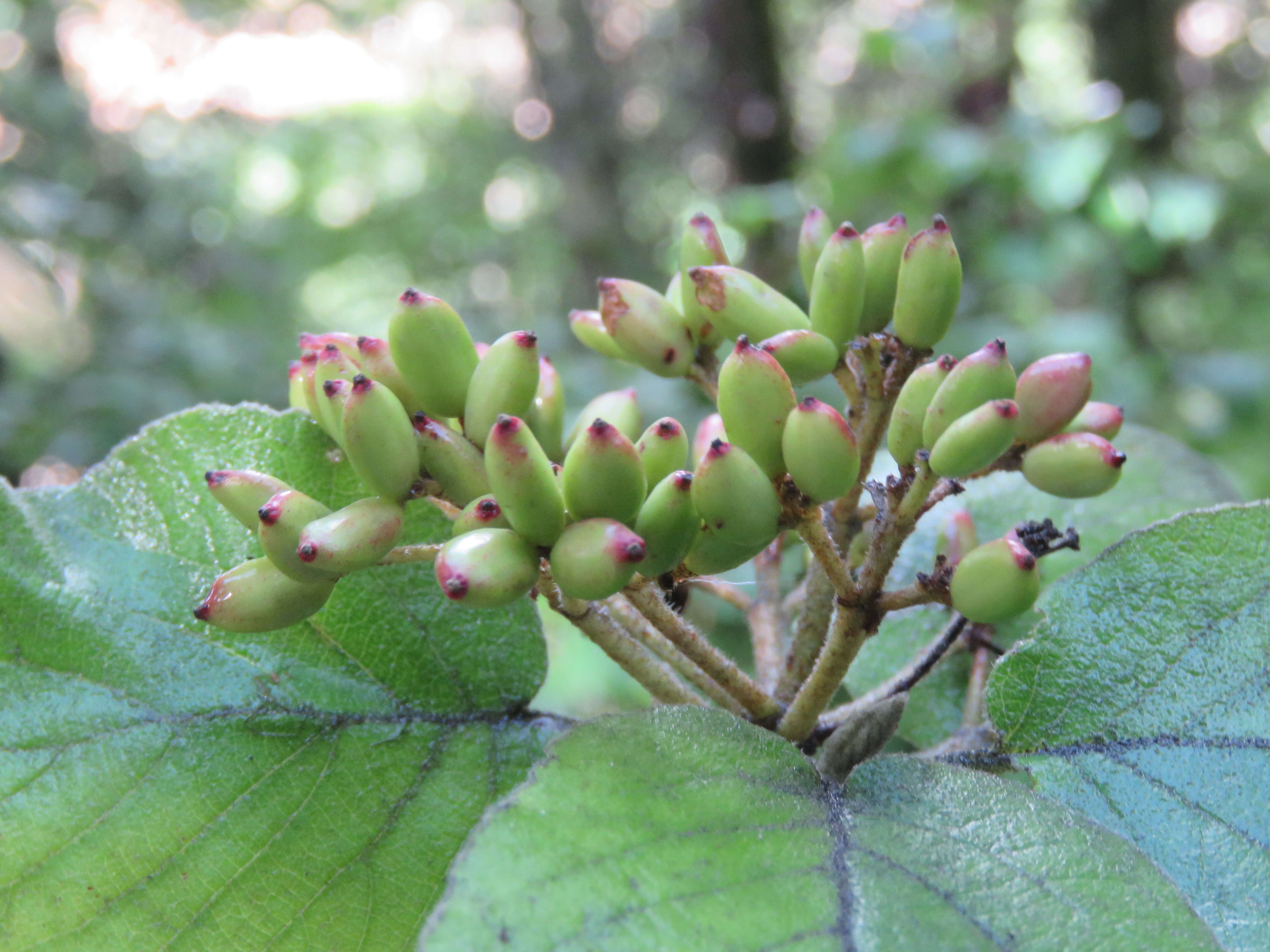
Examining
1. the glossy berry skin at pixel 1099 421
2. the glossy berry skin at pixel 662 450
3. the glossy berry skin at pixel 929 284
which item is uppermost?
the glossy berry skin at pixel 929 284

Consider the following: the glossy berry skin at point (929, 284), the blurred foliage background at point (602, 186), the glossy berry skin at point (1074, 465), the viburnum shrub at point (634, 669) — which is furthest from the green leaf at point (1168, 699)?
the blurred foliage background at point (602, 186)

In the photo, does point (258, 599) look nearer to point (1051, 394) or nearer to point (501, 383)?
point (501, 383)

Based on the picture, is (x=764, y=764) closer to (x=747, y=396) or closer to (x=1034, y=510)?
(x=747, y=396)

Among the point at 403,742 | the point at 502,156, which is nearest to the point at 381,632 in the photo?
the point at 403,742

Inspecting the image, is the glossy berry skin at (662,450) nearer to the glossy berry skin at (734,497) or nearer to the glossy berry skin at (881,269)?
the glossy berry skin at (734,497)

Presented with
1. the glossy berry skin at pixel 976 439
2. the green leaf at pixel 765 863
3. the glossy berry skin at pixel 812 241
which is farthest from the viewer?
the glossy berry skin at pixel 812 241

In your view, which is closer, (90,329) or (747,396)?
(747,396)
